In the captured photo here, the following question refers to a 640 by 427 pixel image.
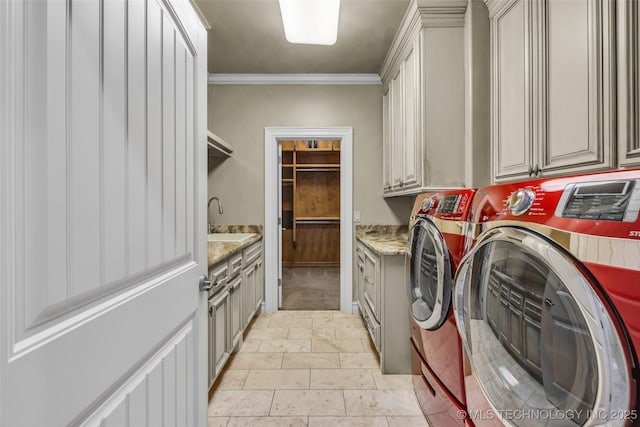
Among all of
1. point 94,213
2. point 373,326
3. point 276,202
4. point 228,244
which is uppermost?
point 276,202

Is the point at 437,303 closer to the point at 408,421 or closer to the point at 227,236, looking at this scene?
the point at 408,421

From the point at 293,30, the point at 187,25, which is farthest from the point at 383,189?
the point at 187,25

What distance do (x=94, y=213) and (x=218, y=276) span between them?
1344mm

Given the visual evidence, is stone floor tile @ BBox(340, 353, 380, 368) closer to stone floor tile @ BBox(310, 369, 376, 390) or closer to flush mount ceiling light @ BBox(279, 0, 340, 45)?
stone floor tile @ BBox(310, 369, 376, 390)

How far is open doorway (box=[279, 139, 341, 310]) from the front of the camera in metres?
5.75

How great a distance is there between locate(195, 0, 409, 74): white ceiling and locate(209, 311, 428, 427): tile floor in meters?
2.54

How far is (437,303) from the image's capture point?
1351mm

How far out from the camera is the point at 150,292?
779 mm

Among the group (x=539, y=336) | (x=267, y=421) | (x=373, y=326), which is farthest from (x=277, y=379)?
(x=539, y=336)

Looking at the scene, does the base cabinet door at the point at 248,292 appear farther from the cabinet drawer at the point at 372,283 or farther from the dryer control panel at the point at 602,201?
the dryer control panel at the point at 602,201

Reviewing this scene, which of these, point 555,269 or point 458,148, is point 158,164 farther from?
point 458,148

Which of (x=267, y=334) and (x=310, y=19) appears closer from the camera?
(x=310, y=19)

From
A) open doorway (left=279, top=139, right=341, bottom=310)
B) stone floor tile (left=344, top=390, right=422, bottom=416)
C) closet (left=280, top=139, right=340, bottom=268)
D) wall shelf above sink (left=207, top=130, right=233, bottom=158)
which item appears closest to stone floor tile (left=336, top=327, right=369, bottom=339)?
stone floor tile (left=344, top=390, right=422, bottom=416)

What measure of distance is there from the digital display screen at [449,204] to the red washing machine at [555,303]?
0.81ft
